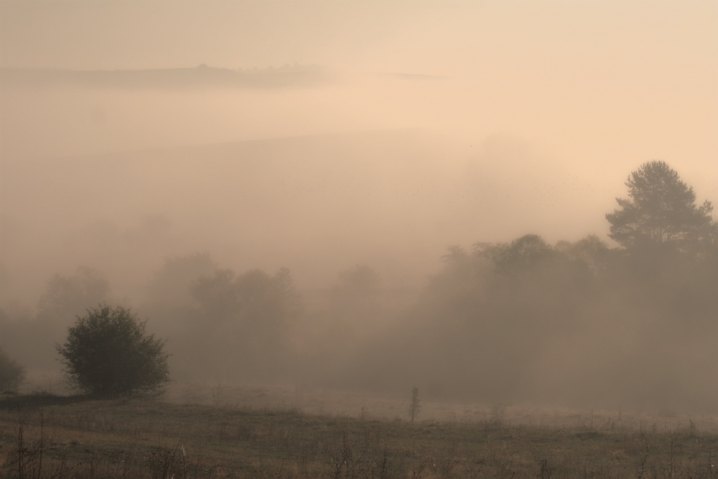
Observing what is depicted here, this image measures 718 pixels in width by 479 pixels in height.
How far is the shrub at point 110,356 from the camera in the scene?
169ft

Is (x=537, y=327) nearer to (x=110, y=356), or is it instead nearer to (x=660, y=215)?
(x=660, y=215)

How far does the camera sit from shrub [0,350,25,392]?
6800 cm

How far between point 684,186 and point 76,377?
2691 inches

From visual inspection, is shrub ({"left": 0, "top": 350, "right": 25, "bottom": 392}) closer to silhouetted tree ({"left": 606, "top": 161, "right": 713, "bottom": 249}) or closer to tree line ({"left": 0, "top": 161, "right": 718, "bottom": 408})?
tree line ({"left": 0, "top": 161, "right": 718, "bottom": 408})

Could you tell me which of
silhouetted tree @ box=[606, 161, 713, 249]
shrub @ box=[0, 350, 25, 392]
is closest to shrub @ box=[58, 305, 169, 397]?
shrub @ box=[0, 350, 25, 392]

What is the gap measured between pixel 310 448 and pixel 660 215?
70327 mm

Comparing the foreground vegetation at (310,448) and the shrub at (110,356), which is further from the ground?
the shrub at (110,356)

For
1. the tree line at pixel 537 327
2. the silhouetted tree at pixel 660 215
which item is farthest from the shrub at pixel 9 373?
the silhouetted tree at pixel 660 215

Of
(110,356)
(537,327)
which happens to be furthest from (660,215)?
(110,356)

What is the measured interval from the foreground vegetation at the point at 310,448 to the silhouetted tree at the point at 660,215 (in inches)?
2037

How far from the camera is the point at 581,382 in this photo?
76.8m

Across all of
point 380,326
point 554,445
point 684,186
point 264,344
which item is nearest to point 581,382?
point 684,186

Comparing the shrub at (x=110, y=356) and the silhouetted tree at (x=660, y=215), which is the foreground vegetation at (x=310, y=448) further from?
the silhouetted tree at (x=660, y=215)

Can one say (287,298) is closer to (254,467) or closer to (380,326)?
(380,326)
